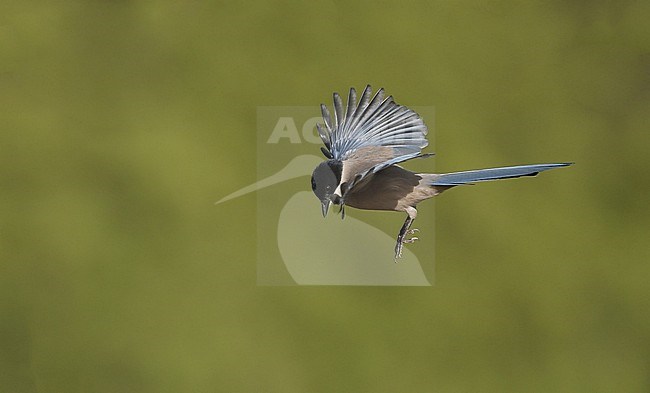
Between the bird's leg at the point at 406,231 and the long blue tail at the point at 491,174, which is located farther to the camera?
the bird's leg at the point at 406,231

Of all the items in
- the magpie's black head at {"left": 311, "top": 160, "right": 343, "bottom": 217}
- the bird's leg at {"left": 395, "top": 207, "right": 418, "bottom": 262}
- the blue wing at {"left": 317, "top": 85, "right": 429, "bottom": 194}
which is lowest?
the bird's leg at {"left": 395, "top": 207, "right": 418, "bottom": 262}

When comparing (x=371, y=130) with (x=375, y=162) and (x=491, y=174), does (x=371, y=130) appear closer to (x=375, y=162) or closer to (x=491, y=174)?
(x=375, y=162)

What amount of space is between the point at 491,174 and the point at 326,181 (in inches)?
8.1

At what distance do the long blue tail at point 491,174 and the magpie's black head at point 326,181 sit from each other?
13 centimetres

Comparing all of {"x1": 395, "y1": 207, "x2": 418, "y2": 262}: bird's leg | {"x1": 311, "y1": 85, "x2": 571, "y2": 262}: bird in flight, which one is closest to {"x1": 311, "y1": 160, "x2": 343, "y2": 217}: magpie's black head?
{"x1": 311, "y1": 85, "x2": 571, "y2": 262}: bird in flight

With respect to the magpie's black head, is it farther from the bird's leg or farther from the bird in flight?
the bird's leg

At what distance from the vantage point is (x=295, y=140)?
149 centimetres

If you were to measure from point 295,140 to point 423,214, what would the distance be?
1.08 ft

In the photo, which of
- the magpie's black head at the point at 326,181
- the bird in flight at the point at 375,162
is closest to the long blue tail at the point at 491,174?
the bird in flight at the point at 375,162

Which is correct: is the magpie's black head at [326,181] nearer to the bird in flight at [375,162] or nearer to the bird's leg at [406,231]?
the bird in flight at [375,162]

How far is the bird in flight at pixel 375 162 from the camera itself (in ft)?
3.24

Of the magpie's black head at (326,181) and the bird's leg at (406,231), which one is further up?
the magpie's black head at (326,181)

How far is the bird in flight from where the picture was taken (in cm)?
99

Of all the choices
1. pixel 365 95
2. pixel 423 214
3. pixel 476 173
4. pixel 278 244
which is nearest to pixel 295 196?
pixel 278 244
